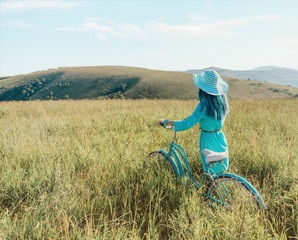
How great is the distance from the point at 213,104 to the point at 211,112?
3.9 inches

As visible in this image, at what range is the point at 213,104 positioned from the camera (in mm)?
2307

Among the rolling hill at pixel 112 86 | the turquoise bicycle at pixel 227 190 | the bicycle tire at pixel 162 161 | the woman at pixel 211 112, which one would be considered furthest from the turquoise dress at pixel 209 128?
the rolling hill at pixel 112 86

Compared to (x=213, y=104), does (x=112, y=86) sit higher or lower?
higher

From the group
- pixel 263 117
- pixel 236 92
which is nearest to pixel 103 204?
pixel 263 117

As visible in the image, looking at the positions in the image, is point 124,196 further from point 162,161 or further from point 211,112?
point 211,112

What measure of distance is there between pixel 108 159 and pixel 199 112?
1498 millimetres

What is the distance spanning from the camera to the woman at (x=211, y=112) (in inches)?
89.8

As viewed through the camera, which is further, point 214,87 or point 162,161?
point 162,161

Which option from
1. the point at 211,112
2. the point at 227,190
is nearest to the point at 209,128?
the point at 211,112

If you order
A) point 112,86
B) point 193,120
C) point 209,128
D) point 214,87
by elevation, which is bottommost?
point 209,128

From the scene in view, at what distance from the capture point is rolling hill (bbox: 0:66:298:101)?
73.9 metres

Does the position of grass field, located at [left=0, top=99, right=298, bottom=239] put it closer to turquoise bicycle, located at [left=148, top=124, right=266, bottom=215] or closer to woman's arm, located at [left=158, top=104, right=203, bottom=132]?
turquoise bicycle, located at [left=148, top=124, right=266, bottom=215]

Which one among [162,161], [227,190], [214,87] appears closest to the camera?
[227,190]

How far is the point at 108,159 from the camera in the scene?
286 cm
